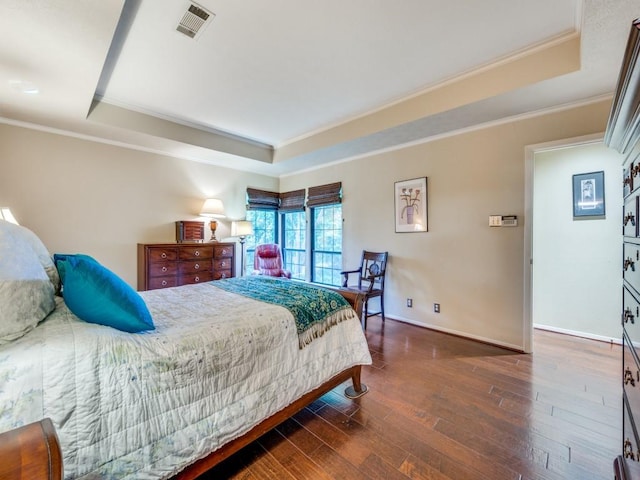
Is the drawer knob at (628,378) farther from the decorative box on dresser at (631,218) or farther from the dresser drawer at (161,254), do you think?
the dresser drawer at (161,254)

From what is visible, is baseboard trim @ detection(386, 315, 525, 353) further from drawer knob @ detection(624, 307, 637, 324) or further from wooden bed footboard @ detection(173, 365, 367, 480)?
drawer knob @ detection(624, 307, 637, 324)

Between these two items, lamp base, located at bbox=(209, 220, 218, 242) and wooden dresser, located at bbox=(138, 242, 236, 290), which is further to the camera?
lamp base, located at bbox=(209, 220, 218, 242)

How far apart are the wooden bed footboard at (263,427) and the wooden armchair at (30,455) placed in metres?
0.84

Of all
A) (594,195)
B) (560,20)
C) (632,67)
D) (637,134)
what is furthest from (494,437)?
(594,195)

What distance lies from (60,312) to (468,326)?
12.2 ft

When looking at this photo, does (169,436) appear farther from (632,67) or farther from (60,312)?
(632,67)

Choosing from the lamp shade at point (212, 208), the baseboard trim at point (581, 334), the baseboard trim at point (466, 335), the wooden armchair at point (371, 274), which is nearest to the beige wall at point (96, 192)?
the lamp shade at point (212, 208)

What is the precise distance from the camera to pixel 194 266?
4.02 meters

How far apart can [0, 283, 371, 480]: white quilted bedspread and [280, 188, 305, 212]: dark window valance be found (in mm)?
3707

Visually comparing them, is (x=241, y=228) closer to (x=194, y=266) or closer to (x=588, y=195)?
(x=194, y=266)

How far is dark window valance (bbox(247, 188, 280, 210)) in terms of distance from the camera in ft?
17.1

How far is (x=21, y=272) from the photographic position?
3.77ft

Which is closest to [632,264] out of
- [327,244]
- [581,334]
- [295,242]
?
[581,334]

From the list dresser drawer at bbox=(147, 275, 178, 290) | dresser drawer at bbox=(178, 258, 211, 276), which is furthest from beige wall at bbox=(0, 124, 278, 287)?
dresser drawer at bbox=(178, 258, 211, 276)
